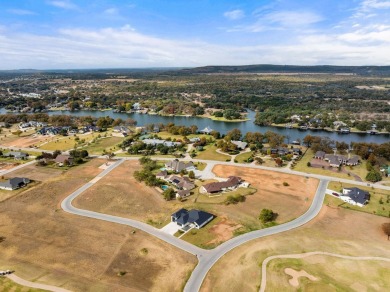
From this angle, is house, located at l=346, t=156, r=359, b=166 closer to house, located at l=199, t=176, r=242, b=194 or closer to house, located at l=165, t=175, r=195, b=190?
house, located at l=199, t=176, r=242, b=194

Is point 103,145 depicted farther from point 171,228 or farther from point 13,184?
point 171,228

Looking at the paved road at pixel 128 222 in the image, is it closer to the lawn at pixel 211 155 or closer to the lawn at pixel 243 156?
the lawn at pixel 211 155

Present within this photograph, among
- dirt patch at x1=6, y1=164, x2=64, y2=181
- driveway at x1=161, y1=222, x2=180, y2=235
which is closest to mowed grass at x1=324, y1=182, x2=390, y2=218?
driveway at x1=161, y1=222, x2=180, y2=235

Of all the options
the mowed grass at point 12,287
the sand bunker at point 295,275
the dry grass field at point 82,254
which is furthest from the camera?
the dry grass field at point 82,254

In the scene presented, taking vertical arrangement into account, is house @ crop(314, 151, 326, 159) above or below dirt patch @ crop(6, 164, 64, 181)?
above

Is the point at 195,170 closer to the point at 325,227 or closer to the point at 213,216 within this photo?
the point at 213,216

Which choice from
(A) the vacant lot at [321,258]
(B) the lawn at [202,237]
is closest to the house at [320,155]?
(A) the vacant lot at [321,258]

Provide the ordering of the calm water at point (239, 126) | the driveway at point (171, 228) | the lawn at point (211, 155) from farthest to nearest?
1. the calm water at point (239, 126)
2. the lawn at point (211, 155)
3. the driveway at point (171, 228)
